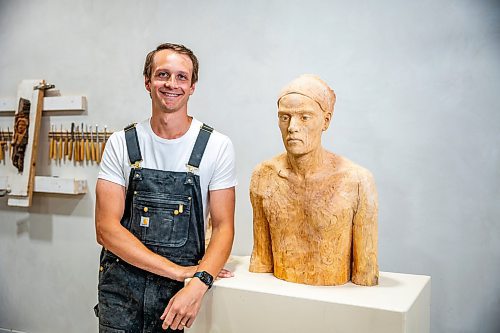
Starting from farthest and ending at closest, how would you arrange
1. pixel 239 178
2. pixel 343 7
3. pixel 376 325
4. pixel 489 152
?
pixel 239 178, pixel 343 7, pixel 489 152, pixel 376 325

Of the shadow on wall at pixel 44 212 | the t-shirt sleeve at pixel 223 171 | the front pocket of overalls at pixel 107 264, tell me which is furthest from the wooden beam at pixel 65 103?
the t-shirt sleeve at pixel 223 171

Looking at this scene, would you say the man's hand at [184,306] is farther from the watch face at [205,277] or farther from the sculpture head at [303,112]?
the sculpture head at [303,112]

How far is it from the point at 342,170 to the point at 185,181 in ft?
2.30

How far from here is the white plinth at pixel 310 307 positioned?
2020mm

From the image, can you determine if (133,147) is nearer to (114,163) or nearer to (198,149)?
(114,163)


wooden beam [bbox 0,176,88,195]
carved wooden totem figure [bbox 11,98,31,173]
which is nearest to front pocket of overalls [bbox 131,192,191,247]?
wooden beam [bbox 0,176,88,195]

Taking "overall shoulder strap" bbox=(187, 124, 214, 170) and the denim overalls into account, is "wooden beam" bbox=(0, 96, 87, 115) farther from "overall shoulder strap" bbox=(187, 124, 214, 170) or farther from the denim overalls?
"overall shoulder strap" bbox=(187, 124, 214, 170)

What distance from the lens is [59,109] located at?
12.9 ft

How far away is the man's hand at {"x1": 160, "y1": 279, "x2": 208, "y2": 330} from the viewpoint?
2158 millimetres

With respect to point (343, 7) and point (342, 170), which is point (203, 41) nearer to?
point (343, 7)

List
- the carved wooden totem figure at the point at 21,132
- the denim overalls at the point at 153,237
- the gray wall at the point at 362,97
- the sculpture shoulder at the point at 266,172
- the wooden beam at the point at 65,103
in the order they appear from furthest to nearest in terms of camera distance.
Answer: the carved wooden totem figure at the point at 21,132 → the wooden beam at the point at 65,103 → the gray wall at the point at 362,97 → the sculpture shoulder at the point at 266,172 → the denim overalls at the point at 153,237

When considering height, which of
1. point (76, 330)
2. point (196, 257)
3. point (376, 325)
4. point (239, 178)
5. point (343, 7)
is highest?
point (343, 7)

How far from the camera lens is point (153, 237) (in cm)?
238

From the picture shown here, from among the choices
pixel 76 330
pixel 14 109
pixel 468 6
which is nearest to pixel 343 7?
pixel 468 6
